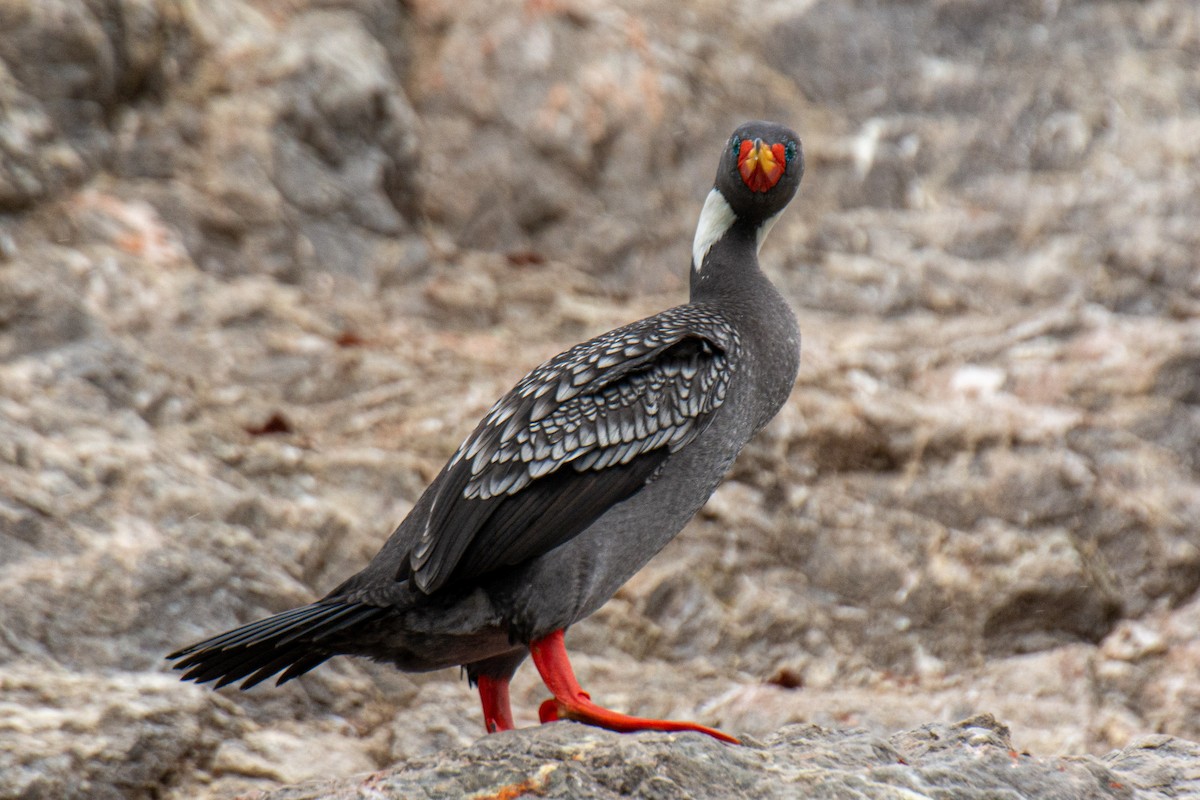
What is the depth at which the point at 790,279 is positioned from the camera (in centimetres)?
817

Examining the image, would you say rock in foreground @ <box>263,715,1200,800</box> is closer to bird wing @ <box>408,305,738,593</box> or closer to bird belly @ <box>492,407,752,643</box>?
bird belly @ <box>492,407,752,643</box>

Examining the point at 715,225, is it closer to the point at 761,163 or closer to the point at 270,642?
the point at 761,163

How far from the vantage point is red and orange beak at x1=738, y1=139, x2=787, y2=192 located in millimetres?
5055

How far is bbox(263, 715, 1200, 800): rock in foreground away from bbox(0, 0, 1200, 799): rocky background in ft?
0.76

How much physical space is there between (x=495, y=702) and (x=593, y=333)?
3.28 meters

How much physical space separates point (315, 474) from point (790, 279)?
3.25m

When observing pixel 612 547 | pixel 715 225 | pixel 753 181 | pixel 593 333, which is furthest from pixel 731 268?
pixel 593 333

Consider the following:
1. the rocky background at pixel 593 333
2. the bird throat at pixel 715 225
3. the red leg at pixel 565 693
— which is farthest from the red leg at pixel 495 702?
the bird throat at pixel 715 225

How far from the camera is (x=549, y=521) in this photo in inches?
169

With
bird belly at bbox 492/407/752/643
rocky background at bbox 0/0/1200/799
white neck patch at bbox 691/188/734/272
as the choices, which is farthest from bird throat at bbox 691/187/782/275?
rocky background at bbox 0/0/1200/799

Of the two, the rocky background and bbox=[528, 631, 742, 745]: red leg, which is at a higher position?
the rocky background

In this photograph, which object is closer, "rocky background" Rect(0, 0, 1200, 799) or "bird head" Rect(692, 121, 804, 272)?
"bird head" Rect(692, 121, 804, 272)

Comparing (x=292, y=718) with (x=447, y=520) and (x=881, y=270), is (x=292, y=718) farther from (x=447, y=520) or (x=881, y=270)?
(x=881, y=270)

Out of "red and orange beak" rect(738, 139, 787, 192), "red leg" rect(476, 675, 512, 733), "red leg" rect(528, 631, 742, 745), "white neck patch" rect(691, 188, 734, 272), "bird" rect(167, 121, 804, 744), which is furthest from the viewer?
"white neck patch" rect(691, 188, 734, 272)
